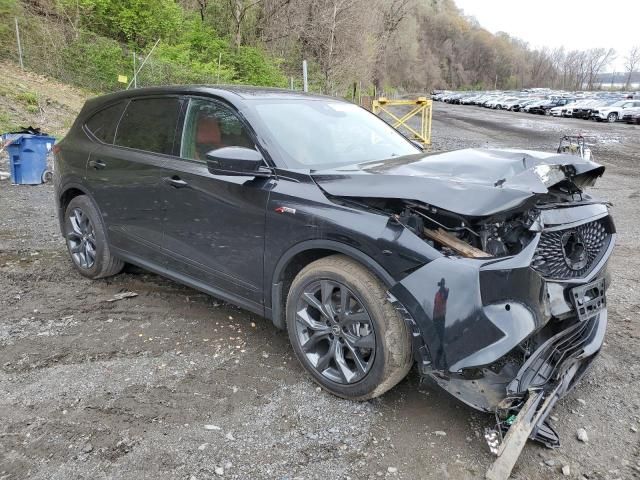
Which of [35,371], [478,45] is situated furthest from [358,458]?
[478,45]

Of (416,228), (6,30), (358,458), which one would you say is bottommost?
(358,458)

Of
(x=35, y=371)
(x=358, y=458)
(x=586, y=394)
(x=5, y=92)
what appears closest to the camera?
(x=358, y=458)

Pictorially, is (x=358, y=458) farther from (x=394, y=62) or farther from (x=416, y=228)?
(x=394, y=62)

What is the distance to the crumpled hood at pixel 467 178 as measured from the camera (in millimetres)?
2457

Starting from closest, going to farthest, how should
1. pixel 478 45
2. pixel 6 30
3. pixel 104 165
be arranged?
1. pixel 104 165
2. pixel 6 30
3. pixel 478 45

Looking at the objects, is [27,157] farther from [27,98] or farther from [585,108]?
[585,108]

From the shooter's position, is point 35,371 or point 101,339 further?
point 101,339

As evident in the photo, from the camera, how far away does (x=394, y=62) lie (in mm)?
68812

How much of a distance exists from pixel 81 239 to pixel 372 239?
3324 millimetres

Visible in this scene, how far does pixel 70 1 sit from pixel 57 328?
1893 cm

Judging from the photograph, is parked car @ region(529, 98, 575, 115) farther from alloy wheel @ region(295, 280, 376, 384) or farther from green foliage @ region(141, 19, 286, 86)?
alloy wheel @ region(295, 280, 376, 384)

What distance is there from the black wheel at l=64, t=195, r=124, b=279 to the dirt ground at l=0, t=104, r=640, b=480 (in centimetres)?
36

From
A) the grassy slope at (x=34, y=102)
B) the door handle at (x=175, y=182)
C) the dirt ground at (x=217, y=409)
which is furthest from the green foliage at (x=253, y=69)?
the dirt ground at (x=217, y=409)

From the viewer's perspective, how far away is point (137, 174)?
3996 millimetres
